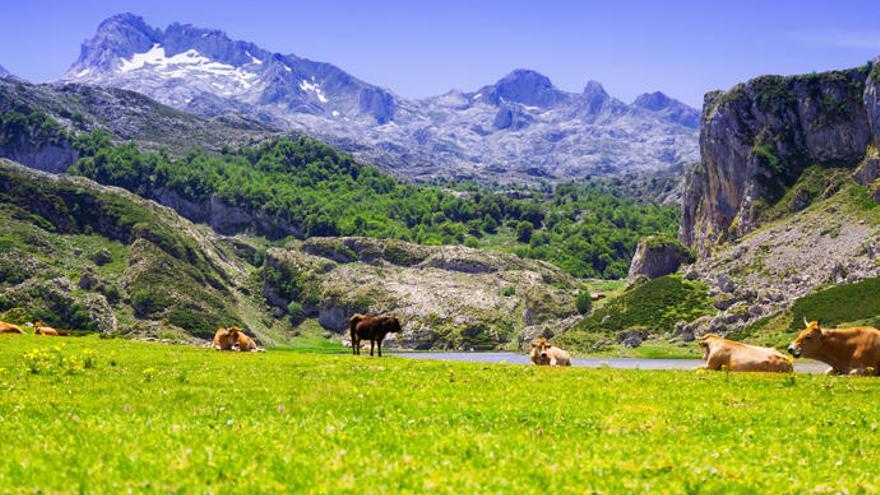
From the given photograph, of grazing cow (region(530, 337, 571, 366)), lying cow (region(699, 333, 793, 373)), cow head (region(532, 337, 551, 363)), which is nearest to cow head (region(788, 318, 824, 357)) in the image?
lying cow (region(699, 333, 793, 373))

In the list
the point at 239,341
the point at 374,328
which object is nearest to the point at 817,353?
the point at 374,328

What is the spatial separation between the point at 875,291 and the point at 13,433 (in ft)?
690

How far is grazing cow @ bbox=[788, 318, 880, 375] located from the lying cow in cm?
82

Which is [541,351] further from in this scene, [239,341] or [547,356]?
[239,341]

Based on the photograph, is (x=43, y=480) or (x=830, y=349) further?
(x=830, y=349)

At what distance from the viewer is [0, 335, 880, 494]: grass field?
12227mm

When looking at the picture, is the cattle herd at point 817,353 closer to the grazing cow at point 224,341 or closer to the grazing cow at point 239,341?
the grazing cow at point 239,341

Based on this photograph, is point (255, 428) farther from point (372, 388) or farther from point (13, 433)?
point (372, 388)

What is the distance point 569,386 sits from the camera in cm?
2641

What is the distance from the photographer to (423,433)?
52.9 feet

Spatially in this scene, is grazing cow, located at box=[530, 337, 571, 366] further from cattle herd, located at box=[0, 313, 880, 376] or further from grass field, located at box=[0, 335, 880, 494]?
grass field, located at box=[0, 335, 880, 494]

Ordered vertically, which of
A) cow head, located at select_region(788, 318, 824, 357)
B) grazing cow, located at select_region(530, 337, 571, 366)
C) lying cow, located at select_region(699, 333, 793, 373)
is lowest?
grazing cow, located at select_region(530, 337, 571, 366)

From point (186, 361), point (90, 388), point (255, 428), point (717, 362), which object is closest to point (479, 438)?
point (255, 428)

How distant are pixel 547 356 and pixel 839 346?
1736 cm
